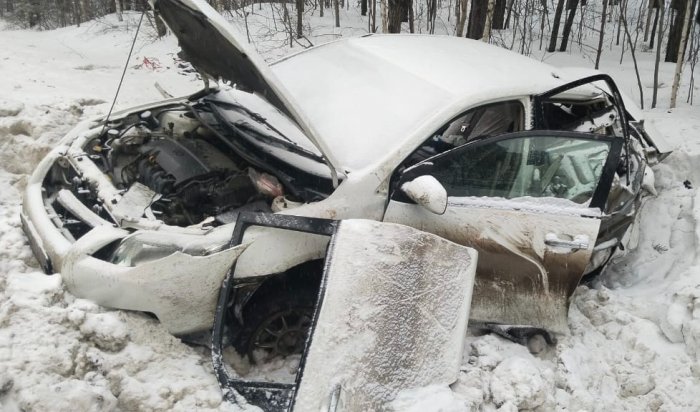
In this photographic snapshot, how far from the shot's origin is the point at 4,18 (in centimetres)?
2602

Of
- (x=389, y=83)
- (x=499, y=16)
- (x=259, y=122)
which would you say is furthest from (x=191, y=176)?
(x=499, y=16)

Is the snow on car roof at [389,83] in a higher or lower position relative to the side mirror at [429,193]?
higher

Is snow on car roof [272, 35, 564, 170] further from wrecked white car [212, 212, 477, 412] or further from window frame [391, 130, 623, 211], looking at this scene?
wrecked white car [212, 212, 477, 412]

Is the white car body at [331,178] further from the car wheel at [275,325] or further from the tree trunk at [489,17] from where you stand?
the tree trunk at [489,17]

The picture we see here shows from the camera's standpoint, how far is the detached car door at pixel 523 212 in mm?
2854

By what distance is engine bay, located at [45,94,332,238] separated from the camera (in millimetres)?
2846

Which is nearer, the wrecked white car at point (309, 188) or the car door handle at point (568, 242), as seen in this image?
the wrecked white car at point (309, 188)

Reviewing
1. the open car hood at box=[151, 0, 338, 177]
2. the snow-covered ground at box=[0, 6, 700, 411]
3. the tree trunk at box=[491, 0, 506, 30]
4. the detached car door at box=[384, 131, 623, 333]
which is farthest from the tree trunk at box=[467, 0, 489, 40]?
the open car hood at box=[151, 0, 338, 177]

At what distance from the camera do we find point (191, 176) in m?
3.03

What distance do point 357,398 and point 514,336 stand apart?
1.31 metres

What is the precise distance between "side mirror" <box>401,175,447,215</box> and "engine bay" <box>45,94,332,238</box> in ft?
1.49

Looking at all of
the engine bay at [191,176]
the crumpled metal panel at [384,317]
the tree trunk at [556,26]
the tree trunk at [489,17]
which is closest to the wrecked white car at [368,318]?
the crumpled metal panel at [384,317]

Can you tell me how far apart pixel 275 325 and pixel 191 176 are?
38.4 inches

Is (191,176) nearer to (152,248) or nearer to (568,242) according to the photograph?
(152,248)
